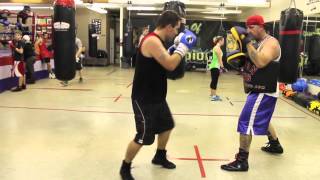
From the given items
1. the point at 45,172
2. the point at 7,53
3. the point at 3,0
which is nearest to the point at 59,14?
the point at 45,172

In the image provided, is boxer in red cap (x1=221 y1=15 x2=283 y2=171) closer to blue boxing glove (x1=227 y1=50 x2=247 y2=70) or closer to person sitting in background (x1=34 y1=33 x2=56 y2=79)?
blue boxing glove (x1=227 y1=50 x2=247 y2=70)

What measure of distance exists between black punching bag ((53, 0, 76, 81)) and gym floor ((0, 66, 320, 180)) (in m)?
0.85

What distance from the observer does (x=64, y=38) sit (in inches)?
174

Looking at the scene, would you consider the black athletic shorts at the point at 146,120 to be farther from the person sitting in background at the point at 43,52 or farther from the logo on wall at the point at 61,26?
the person sitting in background at the point at 43,52

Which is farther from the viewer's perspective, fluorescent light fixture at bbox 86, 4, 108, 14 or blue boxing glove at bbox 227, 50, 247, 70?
fluorescent light fixture at bbox 86, 4, 108, 14

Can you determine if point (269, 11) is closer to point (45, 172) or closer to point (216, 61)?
point (216, 61)

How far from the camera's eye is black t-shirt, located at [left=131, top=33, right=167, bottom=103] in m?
3.02

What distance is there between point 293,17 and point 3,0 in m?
13.2

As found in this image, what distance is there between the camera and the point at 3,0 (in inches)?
598

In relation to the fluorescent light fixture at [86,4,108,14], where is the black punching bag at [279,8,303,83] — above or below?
below

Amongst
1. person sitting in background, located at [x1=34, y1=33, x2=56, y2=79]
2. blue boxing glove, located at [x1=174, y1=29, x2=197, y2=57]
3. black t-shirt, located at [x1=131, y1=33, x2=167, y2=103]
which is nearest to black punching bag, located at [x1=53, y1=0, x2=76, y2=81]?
black t-shirt, located at [x1=131, y1=33, x2=167, y2=103]

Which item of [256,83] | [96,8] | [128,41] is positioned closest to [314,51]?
[256,83]

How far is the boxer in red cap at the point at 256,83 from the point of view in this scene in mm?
3383

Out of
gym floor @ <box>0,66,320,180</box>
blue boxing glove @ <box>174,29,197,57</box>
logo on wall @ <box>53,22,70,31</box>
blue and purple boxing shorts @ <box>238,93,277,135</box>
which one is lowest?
gym floor @ <box>0,66,320,180</box>
